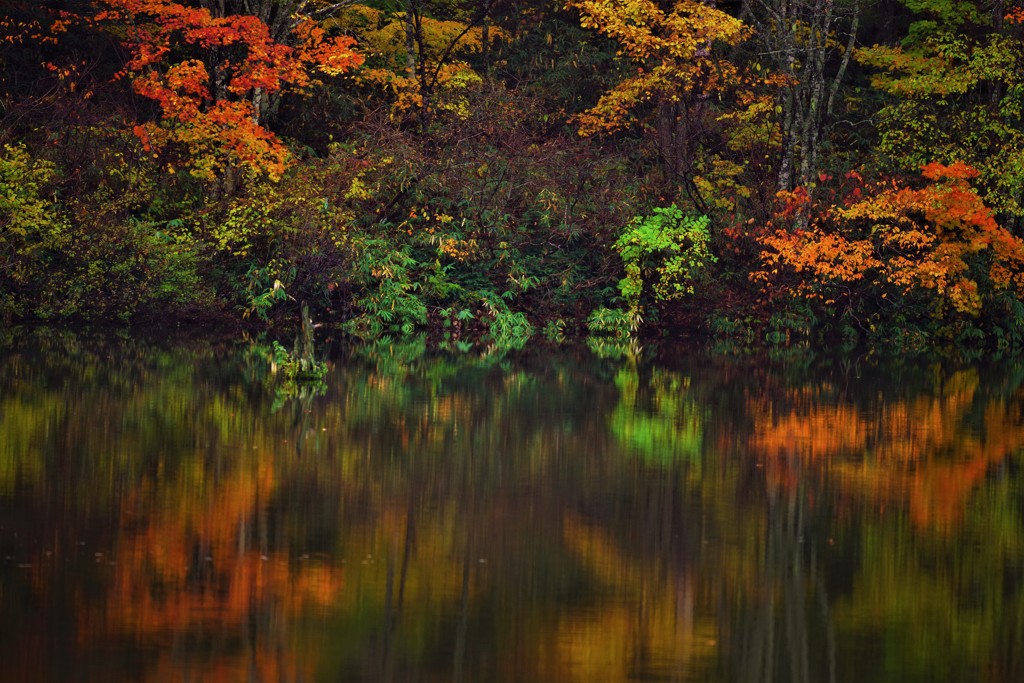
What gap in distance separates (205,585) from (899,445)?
9.45 metres

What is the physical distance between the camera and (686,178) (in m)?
36.6

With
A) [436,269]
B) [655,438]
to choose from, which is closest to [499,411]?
[655,438]

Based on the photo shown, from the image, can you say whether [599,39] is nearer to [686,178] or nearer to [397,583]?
[686,178]

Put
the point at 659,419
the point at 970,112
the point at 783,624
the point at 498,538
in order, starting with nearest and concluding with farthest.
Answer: the point at 783,624 → the point at 498,538 → the point at 659,419 → the point at 970,112

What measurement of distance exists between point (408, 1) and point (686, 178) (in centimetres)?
876

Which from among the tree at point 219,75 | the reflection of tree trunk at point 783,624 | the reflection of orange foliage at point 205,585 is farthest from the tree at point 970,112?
the reflection of orange foliage at point 205,585

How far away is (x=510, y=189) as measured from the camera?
3556 centimetres

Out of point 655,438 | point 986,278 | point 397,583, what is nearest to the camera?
point 397,583

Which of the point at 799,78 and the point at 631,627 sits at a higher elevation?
the point at 799,78

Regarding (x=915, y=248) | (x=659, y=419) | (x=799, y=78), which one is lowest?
(x=659, y=419)

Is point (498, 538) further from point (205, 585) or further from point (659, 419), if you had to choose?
point (659, 419)

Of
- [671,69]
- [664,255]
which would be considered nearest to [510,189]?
[664,255]

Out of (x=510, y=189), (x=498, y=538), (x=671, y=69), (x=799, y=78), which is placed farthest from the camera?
(x=799, y=78)

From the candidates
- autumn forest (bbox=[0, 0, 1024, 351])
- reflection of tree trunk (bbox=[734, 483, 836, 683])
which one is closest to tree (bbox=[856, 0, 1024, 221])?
autumn forest (bbox=[0, 0, 1024, 351])
